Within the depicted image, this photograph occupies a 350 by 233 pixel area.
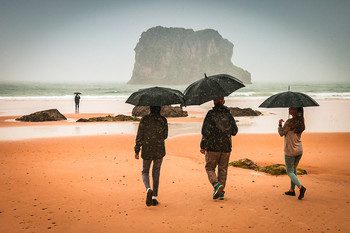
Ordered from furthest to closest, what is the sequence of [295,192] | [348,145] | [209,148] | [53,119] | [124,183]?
[53,119] < [348,145] < [124,183] < [295,192] < [209,148]

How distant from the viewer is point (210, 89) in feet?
19.8

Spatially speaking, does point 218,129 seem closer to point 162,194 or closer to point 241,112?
point 162,194

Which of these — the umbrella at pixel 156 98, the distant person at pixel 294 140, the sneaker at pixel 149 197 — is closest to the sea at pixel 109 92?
the distant person at pixel 294 140

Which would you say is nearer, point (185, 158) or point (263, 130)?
point (185, 158)

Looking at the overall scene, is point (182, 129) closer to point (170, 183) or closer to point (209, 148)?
point (170, 183)

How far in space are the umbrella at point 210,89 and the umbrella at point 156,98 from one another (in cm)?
24

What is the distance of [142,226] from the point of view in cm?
511

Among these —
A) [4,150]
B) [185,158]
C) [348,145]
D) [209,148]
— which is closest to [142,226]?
[209,148]

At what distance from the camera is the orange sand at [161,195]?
5.16 meters

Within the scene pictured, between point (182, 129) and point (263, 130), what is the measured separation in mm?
4766

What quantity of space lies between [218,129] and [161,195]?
6.79 feet

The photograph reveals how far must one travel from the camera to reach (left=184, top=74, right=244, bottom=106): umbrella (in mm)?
5930

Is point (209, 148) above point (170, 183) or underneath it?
above

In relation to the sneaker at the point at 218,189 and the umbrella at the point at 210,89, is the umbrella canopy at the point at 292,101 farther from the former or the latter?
the sneaker at the point at 218,189
